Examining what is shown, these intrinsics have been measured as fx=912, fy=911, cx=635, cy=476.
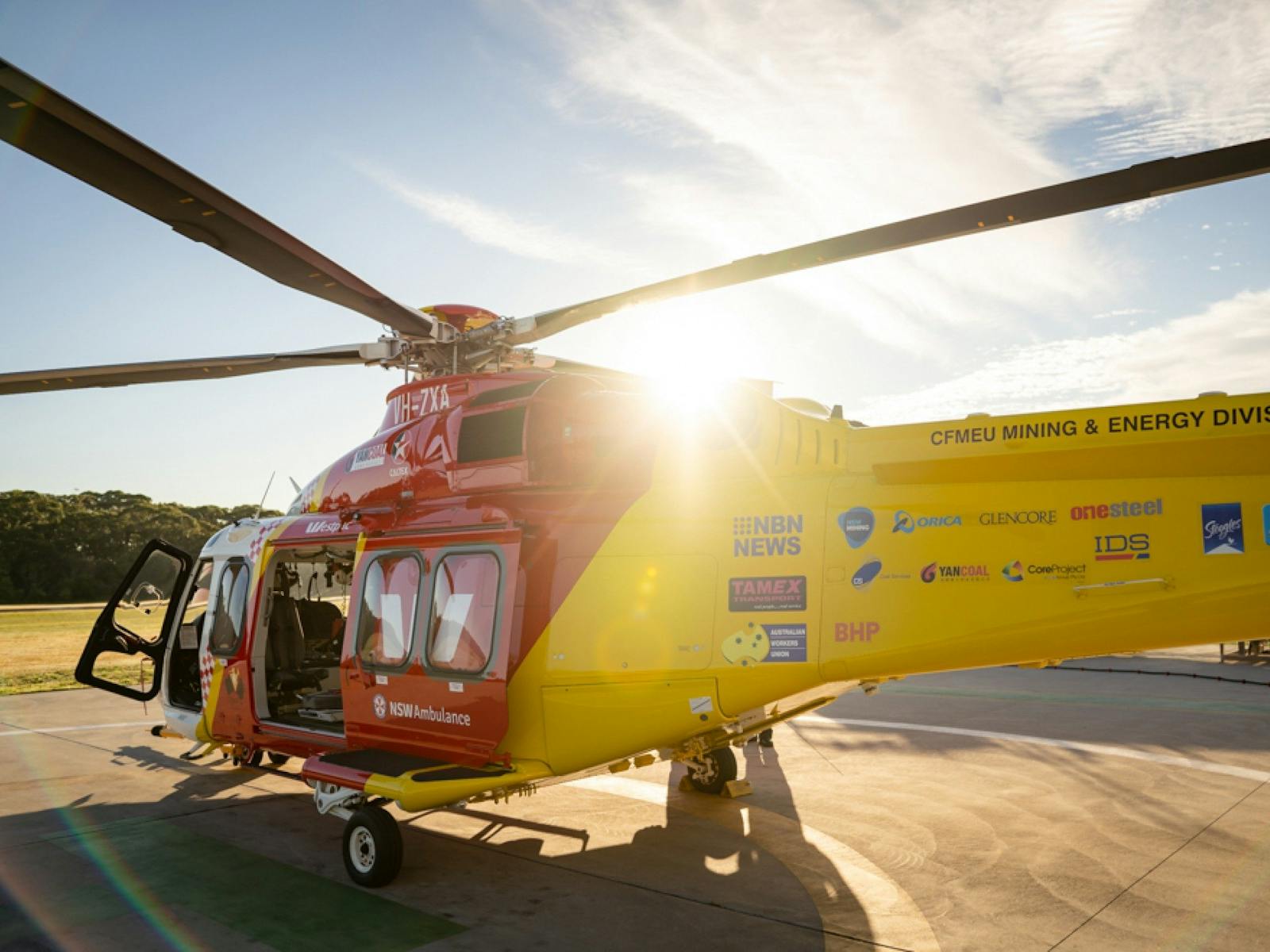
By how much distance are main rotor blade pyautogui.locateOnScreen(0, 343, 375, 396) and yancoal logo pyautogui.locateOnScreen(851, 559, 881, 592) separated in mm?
4854

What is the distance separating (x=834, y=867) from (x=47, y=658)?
22.3m

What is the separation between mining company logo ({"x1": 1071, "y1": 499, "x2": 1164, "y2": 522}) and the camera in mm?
5164

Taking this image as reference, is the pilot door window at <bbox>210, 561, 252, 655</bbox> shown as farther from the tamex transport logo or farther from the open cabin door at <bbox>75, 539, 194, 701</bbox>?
the tamex transport logo

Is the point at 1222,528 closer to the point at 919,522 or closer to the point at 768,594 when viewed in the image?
the point at 919,522

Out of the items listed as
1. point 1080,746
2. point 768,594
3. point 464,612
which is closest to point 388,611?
point 464,612

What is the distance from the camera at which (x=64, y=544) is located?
56656mm

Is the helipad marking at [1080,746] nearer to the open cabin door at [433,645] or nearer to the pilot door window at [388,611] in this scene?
the open cabin door at [433,645]

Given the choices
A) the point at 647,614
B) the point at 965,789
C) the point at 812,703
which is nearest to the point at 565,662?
the point at 647,614

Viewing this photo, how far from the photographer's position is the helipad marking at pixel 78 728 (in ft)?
42.7

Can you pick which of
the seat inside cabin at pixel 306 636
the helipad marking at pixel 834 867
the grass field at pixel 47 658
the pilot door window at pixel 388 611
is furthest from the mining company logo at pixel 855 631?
the grass field at pixel 47 658

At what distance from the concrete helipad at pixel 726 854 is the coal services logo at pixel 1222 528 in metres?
2.38

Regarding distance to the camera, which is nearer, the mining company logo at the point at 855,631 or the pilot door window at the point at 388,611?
the mining company logo at the point at 855,631

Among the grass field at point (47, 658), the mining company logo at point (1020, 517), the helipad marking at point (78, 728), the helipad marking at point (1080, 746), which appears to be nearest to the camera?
the mining company logo at point (1020, 517)

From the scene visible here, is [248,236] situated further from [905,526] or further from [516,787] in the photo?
[905,526]
